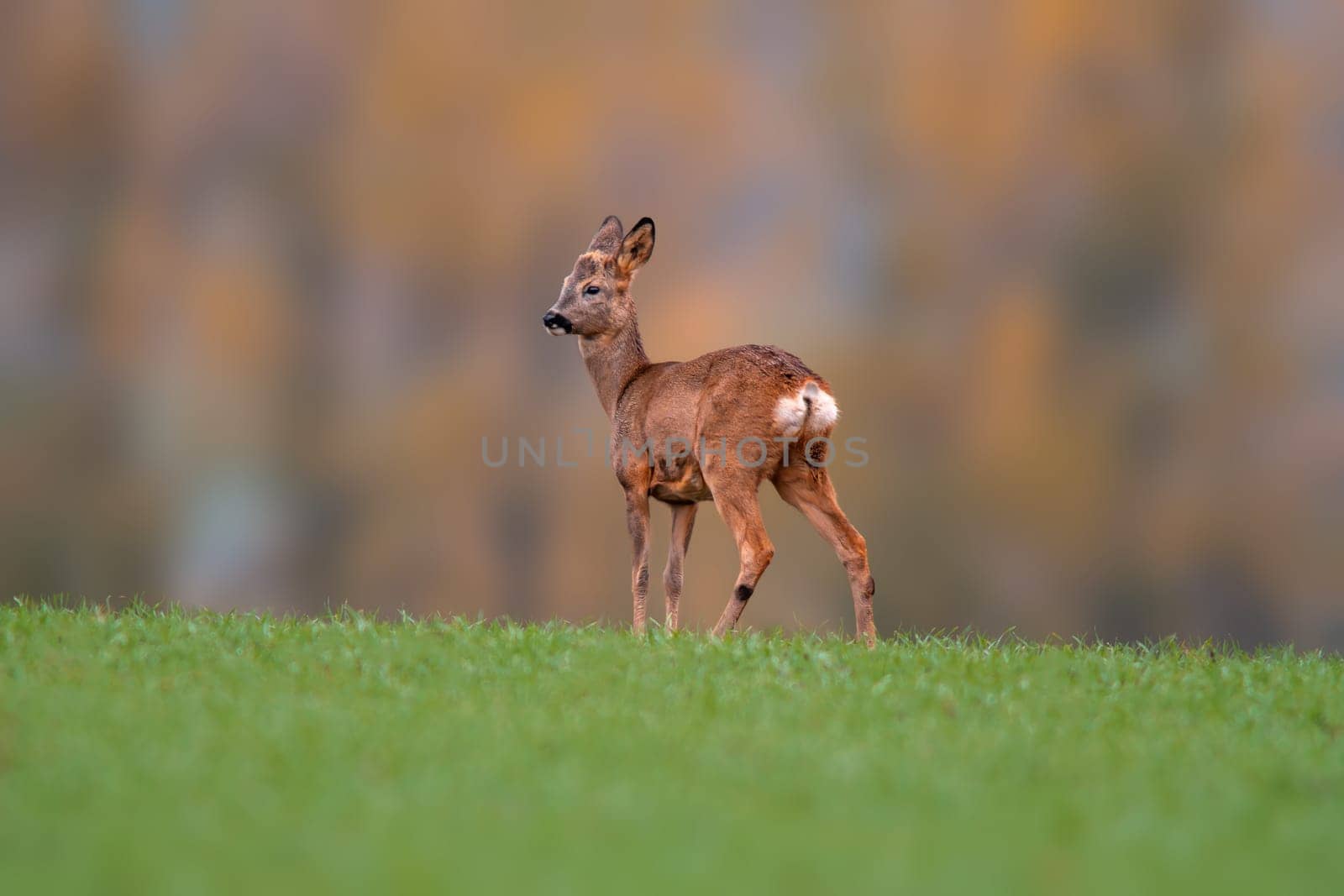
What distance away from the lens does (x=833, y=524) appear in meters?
9.88

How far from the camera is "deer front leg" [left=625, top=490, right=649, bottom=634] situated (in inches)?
397

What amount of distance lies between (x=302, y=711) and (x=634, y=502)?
4215 mm

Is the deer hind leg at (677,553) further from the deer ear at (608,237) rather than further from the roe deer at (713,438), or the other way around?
the deer ear at (608,237)

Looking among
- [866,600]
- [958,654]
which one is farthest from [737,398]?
[958,654]

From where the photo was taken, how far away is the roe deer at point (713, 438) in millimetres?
9578

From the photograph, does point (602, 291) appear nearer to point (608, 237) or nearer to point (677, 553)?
point (608, 237)

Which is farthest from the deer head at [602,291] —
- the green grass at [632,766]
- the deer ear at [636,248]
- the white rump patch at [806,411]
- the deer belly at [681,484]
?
the green grass at [632,766]

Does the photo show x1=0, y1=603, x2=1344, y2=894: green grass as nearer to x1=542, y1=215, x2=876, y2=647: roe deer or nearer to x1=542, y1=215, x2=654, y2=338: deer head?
x1=542, y1=215, x2=876, y2=647: roe deer

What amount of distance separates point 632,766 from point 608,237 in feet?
21.4

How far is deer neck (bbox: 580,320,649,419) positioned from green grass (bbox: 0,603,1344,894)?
2.52m

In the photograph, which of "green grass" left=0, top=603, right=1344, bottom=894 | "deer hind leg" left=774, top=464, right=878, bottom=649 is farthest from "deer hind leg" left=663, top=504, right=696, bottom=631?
"green grass" left=0, top=603, right=1344, bottom=894

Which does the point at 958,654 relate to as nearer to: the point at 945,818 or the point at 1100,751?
the point at 1100,751

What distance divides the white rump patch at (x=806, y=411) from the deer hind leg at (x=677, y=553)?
3.90 ft

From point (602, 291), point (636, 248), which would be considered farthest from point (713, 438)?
point (636, 248)
